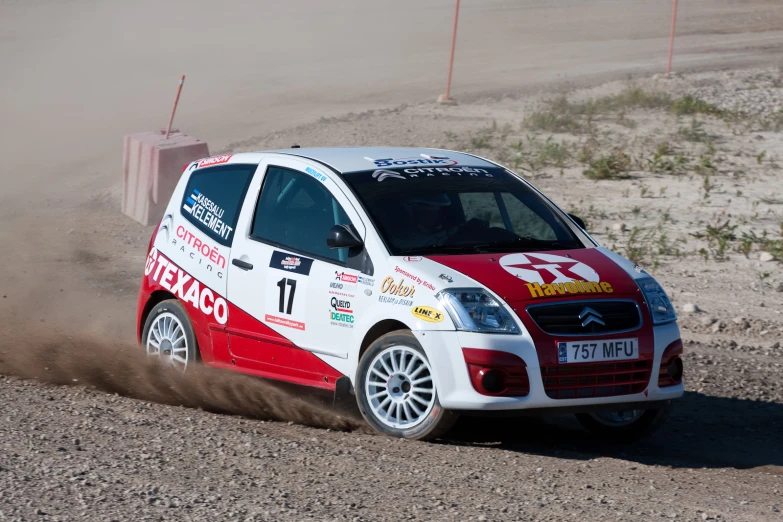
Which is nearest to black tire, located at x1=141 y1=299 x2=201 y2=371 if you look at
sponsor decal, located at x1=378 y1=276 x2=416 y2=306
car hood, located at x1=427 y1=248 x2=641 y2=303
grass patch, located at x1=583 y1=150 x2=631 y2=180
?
sponsor decal, located at x1=378 y1=276 x2=416 y2=306

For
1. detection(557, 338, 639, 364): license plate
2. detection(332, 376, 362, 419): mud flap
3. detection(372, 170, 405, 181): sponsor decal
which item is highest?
detection(372, 170, 405, 181): sponsor decal

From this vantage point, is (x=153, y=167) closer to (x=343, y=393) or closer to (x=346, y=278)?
(x=346, y=278)

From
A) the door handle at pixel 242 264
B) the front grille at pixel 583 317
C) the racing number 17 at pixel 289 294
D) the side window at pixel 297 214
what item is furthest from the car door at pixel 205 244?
the front grille at pixel 583 317

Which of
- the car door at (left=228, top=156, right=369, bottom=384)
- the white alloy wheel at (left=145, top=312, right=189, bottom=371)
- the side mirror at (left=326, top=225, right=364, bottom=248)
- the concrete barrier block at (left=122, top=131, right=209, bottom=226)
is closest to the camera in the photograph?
the side mirror at (left=326, top=225, right=364, bottom=248)

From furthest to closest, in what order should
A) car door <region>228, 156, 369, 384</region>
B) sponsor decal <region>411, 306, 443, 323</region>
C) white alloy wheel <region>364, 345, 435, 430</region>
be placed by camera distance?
1. car door <region>228, 156, 369, 384</region>
2. white alloy wheel <region>364, 345, 435, 430</region>
3. sponsor decal <region>411, 306, 443, 323</region>

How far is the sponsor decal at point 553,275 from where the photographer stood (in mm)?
6082

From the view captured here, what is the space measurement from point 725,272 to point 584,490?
622 centimetres

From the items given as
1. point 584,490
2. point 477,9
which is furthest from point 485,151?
point 477,9

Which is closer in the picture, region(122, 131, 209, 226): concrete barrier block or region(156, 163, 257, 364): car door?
region(156, 163, 257, 364): car door

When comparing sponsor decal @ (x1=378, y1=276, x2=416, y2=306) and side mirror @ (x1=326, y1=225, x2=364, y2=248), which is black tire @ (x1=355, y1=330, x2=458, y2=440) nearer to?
sponsor decal @ (x1=378, y1=276, x2=416, y2=306)

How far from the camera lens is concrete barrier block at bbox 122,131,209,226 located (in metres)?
13.7

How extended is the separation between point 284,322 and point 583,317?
6.09 feet

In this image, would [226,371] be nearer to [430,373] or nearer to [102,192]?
[430,373]

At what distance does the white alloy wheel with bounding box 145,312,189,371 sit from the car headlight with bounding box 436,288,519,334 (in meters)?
2.34
